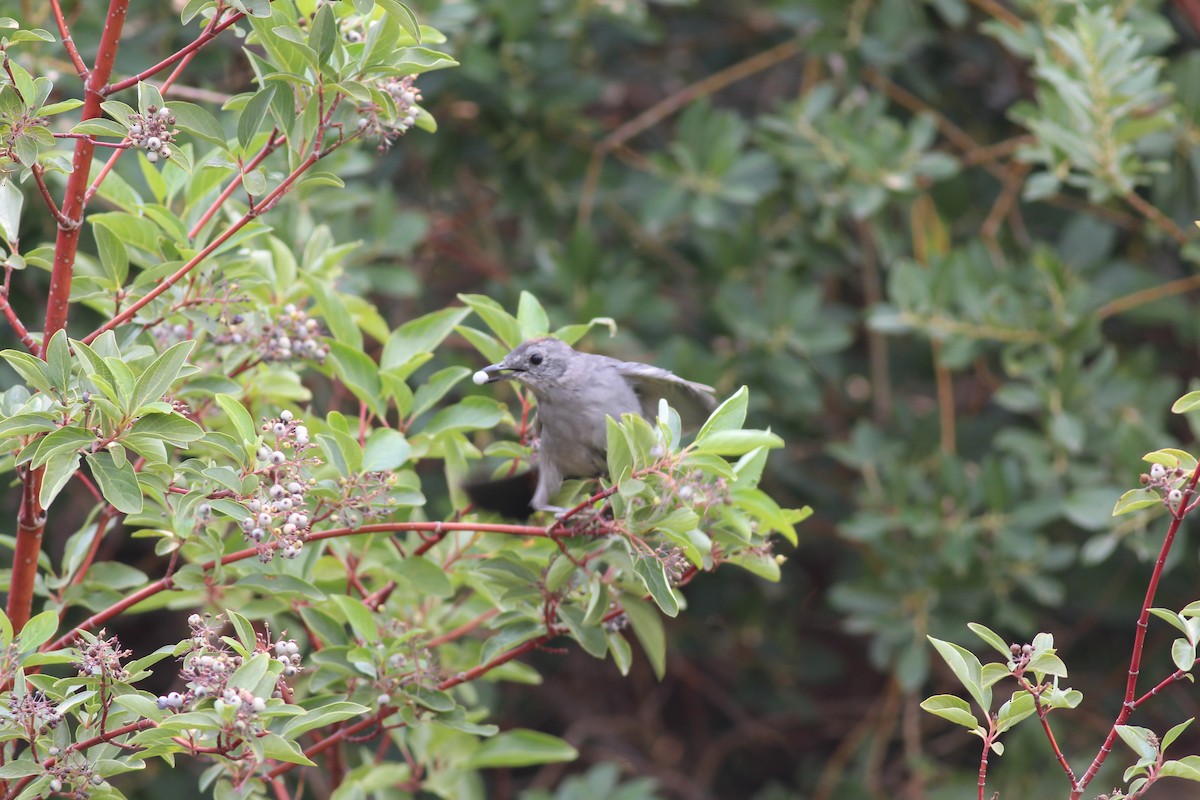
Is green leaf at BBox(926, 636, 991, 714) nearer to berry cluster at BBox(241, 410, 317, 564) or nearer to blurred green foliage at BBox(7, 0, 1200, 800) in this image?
berry cluster at BBox(241, 410, 317, 564)

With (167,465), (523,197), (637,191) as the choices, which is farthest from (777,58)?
(167,465)

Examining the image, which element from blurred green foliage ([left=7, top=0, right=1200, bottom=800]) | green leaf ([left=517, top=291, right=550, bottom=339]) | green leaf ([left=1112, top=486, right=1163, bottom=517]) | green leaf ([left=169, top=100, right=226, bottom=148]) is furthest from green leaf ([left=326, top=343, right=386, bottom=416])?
green leaf ([left=1112, top=486, right=1163, bottom=517])

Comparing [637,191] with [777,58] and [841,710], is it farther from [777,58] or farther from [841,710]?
[841,710]

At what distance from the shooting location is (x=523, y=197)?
14.3 feet

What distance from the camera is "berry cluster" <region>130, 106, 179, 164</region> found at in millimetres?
1739

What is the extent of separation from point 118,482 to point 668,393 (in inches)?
54.4

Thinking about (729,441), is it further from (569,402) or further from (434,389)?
(569,402)

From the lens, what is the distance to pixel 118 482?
170cm

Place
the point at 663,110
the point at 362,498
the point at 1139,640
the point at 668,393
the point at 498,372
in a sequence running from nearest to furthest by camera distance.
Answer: the point at 1139,640
the point at 362,498
the point at 498,372
the point at 668,393
the point at 663,110

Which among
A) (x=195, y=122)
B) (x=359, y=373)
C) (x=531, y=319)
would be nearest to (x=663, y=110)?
(x=531, y=319)

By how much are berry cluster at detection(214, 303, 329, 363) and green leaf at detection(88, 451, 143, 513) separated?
50cm

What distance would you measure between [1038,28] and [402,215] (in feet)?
6.97

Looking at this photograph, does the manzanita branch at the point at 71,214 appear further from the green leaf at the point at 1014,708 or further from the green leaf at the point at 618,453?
the green leaf at the point at 1014,708

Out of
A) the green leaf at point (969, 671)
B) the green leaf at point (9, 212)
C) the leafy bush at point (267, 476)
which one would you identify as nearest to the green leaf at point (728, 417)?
the leafy bush at point (267, 476)
